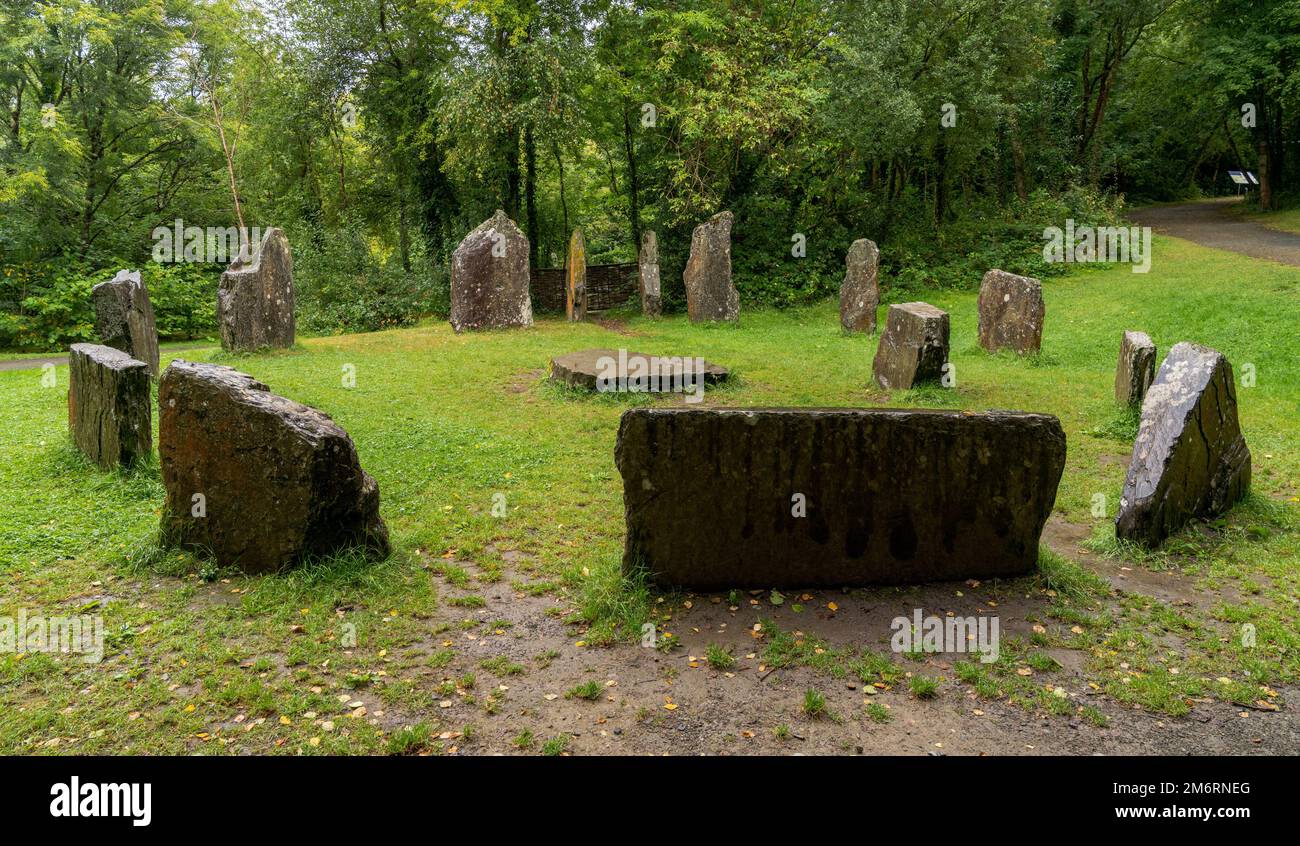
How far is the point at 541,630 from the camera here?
516cm

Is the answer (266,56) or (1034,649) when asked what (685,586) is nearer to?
(1034,649)

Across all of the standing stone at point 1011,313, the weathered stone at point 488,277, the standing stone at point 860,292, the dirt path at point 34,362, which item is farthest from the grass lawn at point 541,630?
the weathered stone at point 488,277

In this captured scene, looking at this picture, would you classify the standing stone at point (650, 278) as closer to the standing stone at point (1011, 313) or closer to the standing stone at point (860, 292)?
the standing stone at point (860, 292)

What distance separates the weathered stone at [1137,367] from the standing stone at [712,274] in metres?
10.8

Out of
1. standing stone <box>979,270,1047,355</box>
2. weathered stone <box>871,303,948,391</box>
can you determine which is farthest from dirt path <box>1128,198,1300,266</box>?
weathered stone <box>871,303,948,391</box>

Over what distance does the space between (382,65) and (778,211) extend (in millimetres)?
12432

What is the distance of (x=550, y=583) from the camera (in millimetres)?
5828

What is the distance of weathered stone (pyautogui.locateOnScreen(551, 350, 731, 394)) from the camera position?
11578mm

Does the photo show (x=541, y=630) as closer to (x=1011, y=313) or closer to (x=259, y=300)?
(x=1011, y=313)

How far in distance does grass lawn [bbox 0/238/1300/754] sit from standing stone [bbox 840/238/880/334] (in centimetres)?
817

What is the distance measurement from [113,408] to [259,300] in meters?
8.16

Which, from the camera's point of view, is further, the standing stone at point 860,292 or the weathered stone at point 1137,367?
the standing stone at point 860,292

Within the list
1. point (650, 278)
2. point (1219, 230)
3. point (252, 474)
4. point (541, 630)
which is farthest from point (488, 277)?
point (1219, 230)

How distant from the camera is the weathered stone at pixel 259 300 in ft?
49.0
